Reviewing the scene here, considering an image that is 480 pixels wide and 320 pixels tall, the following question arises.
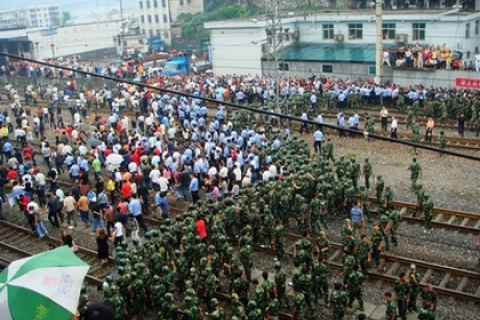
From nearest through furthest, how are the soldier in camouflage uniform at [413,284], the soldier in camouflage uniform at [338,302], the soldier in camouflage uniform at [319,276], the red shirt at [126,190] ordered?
the soldier in camouflage uniform at [338,302] → the soldier in camouflage uniform at [413,284] → the soldier in camouflage uniform at [319,276] → the red shirt at [126,190]

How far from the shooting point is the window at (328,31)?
35.0 m

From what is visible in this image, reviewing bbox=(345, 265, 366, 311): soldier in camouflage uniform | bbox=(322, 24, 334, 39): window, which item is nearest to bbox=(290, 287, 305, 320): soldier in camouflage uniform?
bbox=(345, 265, 366, 311): soldier in camouflage uniform

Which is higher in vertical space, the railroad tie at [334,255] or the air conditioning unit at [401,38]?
the air conditioning unit at [401,38]

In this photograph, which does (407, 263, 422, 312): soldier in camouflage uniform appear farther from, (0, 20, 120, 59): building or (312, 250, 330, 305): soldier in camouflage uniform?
(0, 20, 120, 59): building

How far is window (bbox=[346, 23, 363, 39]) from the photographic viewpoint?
33.7 m

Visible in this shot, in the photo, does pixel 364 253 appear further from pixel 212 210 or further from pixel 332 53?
pixel 332 53

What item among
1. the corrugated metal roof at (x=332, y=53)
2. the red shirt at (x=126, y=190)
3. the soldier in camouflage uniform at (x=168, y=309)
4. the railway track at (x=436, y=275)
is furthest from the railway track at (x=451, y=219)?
the corrugated metal roof at (x=332, y=53)

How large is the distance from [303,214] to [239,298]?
3742 mm

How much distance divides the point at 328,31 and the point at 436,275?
24694 mm

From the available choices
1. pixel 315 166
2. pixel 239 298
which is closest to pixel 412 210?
pixel 315 166

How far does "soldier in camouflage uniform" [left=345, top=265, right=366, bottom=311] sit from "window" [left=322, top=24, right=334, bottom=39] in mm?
25673

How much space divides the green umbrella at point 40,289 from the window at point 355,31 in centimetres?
3000

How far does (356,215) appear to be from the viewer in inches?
Result: 553

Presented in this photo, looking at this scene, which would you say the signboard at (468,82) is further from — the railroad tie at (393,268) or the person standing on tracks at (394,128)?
the railroad tie at (393,268)
